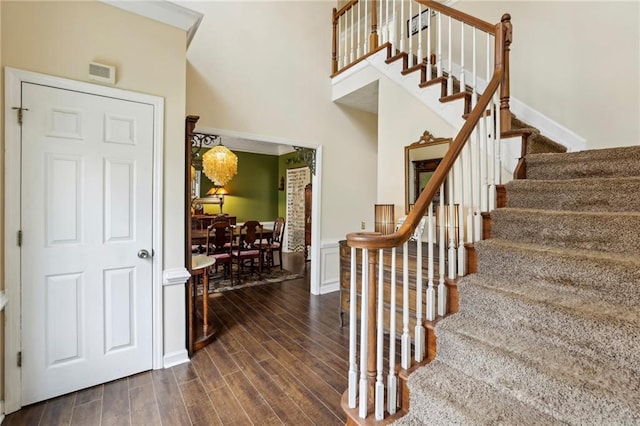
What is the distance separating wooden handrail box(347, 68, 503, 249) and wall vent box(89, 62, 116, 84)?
2.02 meters

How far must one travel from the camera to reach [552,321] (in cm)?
132

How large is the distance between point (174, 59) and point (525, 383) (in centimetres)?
299

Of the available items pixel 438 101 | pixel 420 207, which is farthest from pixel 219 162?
pixel 420 207

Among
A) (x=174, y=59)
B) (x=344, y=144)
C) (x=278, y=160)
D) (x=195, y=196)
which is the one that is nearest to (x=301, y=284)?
(x=344, y=144)

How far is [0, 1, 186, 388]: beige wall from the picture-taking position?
1.79m

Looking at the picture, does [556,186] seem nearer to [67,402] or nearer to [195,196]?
[67,402]

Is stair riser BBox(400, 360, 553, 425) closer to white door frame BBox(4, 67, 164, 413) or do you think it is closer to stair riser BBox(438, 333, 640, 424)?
stair riser BBox(438, 333, 640, 424)

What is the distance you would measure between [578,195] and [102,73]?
3.31 m

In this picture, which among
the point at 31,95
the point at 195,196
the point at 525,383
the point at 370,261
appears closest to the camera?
the point at 525,383

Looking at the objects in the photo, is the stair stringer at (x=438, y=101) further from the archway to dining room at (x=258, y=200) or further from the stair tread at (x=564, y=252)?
the archway to dining room at (x=258, y=200)

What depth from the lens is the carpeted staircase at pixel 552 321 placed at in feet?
3.61

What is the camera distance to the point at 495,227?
1948 mm

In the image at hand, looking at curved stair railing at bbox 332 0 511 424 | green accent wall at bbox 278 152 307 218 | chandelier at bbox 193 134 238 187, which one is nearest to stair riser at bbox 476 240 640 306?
curved stair railing at bbox 332 0 511 424

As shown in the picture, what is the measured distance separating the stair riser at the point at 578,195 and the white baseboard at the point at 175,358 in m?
2.80
